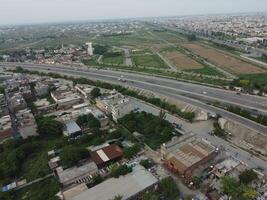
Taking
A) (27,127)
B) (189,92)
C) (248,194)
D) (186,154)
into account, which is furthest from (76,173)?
(189,92)

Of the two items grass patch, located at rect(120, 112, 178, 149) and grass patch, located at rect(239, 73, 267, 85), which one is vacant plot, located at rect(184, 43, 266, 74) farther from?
grass patch, located at rect(120, 112, 178, 149)

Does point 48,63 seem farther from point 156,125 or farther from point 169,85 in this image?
point 156,125

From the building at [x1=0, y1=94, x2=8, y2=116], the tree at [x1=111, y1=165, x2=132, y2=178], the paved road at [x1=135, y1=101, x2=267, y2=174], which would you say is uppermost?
the tree at [x1=111, y1=165, x2=132, y2=178]

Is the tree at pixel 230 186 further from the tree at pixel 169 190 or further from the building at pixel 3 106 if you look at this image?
the building at pixel 3 106

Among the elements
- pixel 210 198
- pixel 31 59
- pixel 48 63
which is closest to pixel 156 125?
pixel 210 198

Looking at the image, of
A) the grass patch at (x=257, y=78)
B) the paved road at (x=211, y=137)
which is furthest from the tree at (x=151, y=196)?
the grass patch at (x=257, y=78)

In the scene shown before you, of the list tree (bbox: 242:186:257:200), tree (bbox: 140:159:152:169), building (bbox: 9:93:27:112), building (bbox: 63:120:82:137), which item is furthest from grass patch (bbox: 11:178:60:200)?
building (bbox: 9:93:27:112)
